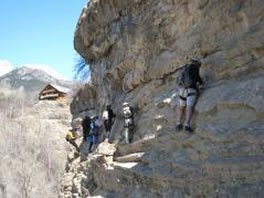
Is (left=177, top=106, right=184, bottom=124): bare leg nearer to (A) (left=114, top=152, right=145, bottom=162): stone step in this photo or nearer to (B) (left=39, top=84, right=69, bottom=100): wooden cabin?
(A) (left=114, top=152, right=145, bottom=162): stone step

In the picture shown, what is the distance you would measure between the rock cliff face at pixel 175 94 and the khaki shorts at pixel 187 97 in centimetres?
20

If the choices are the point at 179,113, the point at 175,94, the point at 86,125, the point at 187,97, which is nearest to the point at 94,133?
the point at 86,125

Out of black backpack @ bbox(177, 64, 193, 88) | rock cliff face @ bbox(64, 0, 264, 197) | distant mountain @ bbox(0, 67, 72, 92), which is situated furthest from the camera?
distant mountain @ bbox(0, 67, 72, 92)

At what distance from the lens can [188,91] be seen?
448 inches

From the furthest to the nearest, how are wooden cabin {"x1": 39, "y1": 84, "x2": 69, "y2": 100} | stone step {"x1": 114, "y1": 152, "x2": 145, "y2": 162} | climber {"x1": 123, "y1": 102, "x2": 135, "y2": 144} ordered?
wooden cabin {"x1": 39, "y1": 84, "x2": 69, "y2": 100} < climber {"x1": 123, "y1": 102, "x2": 135, "y2": 144} < stone step {"x1": 114, "y1": 152, "x2": 145, "y2": 162}

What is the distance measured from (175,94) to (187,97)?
1.59 m

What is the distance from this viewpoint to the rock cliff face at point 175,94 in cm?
918

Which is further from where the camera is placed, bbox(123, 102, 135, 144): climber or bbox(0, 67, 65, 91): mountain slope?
bbox(0, 67, 65, 91): mountain slope

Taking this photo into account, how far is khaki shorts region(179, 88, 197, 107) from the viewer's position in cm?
1131

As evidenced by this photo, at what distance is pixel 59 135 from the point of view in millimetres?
54500

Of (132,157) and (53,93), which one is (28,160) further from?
(132,157)

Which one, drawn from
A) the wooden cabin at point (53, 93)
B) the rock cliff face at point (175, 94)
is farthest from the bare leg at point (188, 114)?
the wooden cabin at point (53, 93)

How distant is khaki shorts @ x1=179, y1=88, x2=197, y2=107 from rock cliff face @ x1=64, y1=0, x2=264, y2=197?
0.65 feet

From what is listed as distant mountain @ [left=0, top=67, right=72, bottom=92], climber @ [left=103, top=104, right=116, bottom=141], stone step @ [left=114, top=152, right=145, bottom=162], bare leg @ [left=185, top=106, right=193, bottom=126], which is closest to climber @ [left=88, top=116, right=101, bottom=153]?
climber @ [left=103, top=104, right=116, bottom=141]
